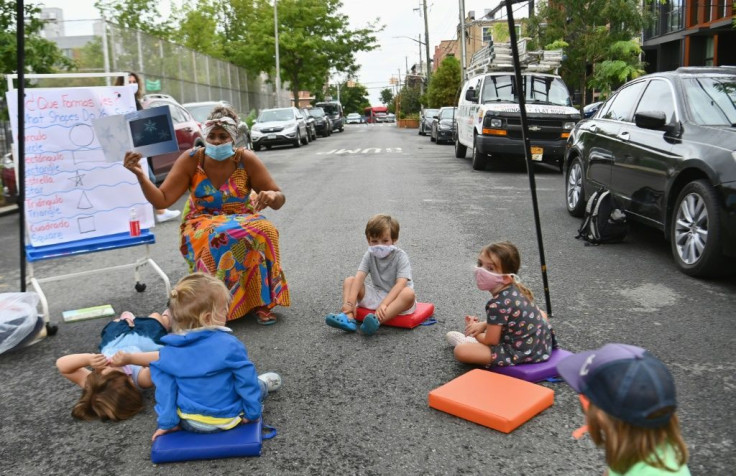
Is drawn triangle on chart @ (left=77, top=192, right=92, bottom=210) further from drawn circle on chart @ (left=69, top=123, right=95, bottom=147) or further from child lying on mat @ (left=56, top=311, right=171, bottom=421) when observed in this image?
child lying on mat @ (left=56, top=311, right=171, bottom=421)

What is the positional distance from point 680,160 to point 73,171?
5.29 metres

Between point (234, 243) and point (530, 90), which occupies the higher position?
point (530, 90)

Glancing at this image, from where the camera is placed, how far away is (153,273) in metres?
6.69

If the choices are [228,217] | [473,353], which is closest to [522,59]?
[228,217]

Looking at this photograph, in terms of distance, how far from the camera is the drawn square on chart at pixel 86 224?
5602mm

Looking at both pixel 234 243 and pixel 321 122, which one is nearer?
pixel 234 243

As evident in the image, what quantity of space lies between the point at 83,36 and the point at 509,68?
13340 mm

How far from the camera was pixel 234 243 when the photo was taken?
4.92m

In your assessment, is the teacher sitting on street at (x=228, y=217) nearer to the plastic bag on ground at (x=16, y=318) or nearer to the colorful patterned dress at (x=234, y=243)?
the colorful patterned dress at (x=234, y=243)

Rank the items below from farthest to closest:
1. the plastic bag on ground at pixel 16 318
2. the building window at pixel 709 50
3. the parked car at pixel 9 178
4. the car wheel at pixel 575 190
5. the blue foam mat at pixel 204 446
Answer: the building window at pixel 709 50 < the parked car at pixel 9 178 < the car wheel at pixel 575 190 < the plastic bag on ground at pixel 16 318 < the blue foam mat at pixel 204 446

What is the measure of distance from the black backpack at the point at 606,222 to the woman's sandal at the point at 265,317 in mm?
4106

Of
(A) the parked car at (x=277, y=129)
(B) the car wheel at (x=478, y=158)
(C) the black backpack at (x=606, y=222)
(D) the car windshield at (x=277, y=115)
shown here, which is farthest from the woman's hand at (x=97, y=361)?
(D) the car windshield at (x=277, y=115)

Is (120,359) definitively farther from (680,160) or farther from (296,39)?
(296,39)

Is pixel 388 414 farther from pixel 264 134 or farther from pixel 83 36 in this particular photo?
pixel 264 134
